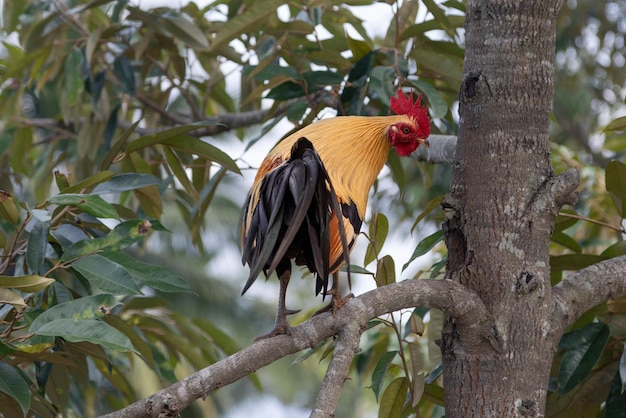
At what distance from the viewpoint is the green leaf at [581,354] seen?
74.0 inches

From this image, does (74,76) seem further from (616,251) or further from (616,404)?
(616,404)

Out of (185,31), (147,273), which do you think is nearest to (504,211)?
(147,273)

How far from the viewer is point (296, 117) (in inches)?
95.8

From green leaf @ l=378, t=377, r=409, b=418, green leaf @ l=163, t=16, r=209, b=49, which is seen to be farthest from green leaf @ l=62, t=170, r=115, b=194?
green leaf @ l=163, t=16, r=209, b=49

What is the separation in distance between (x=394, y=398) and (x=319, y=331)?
555 millimetres

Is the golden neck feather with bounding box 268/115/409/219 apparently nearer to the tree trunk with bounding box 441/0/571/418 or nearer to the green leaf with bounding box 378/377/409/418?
the tree trunk with bounding box 441/0/571/418

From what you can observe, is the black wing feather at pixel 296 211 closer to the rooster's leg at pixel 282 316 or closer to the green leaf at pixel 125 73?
the rooster's leg at pixel 282 316

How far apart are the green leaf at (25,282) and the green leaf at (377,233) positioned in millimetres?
751

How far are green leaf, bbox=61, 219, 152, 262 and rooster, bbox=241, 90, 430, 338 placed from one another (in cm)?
23

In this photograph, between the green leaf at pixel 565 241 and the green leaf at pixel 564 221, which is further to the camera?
the green leaf at pixel 565 241

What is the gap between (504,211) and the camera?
169cm

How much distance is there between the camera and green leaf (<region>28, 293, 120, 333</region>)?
1.45 metres

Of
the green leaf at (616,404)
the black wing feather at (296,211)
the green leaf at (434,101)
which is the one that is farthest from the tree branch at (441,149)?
the green leaf at (616,404)

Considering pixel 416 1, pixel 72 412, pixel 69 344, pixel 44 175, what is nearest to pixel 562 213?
pixel 416 1
